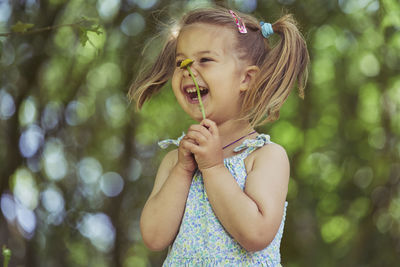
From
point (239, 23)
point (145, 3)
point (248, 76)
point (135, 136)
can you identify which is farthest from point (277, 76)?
point (135, 136)

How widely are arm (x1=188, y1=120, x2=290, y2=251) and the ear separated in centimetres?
19

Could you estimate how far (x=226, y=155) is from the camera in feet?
5.57

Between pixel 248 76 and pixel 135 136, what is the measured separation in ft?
9.01

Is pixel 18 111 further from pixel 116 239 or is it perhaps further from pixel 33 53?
pixel 116 239

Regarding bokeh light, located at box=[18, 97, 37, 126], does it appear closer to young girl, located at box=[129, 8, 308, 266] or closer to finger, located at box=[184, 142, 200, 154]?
young girl, located at box=[129, 8, 308, 266]

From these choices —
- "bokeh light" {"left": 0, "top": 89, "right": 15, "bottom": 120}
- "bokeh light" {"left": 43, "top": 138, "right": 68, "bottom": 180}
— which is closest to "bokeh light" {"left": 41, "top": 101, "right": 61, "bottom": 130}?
"bokeh light" {"left": 43, "top": 138, "right": 68, "bottom": 180}

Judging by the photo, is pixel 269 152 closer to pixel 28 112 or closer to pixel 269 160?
pixel 269 160

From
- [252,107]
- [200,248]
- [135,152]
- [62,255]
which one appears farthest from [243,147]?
[62,255]

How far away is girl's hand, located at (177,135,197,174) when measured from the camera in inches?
63.2

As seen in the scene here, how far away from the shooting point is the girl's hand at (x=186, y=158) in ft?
5.27

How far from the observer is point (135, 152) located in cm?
438

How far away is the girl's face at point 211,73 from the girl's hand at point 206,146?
9 centimetres

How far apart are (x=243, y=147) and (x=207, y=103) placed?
0.16 metres

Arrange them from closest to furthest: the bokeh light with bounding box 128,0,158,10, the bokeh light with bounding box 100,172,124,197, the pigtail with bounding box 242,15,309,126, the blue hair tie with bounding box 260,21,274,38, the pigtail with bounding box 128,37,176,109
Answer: the pigtail with bounding box 242,15,309,126 → the blue hair tie with bounding box 260,21,274,38 → the pigtail with bounding box 128,37,176,109 → the bokeh light with bounding box 128,0,158,10 → the bokeh light with bounding box 100,172,124,197
